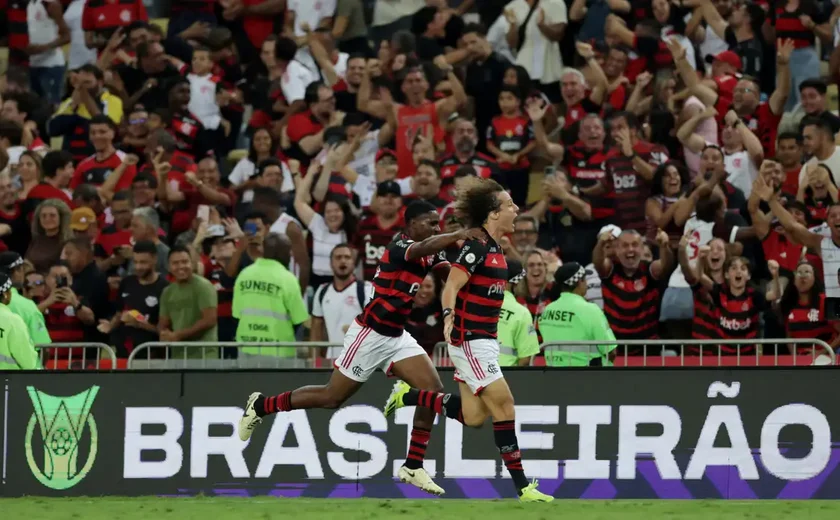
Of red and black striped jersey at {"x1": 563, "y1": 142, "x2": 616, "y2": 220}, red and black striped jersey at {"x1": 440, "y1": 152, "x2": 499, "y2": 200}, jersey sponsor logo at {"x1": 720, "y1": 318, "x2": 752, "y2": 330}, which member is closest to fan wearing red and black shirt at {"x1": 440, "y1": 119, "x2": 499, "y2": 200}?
red and black striped jersey at {"x1": 440, "y1": 152, "x2": 499, "y2": 200}

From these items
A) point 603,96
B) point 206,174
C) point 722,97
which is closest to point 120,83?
point 206,174

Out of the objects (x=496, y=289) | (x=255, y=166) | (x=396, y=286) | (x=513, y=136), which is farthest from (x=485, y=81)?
(x=496, y=289)

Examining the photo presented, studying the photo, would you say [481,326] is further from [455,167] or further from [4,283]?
[455,167]

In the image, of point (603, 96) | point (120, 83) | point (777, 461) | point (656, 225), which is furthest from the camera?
point (120, 83)

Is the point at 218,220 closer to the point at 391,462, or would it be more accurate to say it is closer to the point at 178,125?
the point at 178,125

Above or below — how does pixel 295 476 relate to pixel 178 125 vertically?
below

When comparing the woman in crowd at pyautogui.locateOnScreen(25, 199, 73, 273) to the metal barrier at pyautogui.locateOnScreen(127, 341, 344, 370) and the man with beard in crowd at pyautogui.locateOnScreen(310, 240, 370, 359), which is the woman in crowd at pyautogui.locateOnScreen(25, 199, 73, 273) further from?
the man with beard in crowd at pyautogui.locateOnScreen(310, 240, 370, 359)

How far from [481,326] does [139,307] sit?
5.68 meters

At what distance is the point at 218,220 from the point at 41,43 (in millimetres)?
5997

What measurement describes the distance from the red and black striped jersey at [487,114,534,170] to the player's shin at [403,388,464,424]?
709 cm

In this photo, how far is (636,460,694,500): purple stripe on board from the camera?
1289 centimetres

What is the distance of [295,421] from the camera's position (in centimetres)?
1345

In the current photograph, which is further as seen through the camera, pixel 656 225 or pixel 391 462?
pixel 656 225

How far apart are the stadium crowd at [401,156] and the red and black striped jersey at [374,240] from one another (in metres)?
0.05
